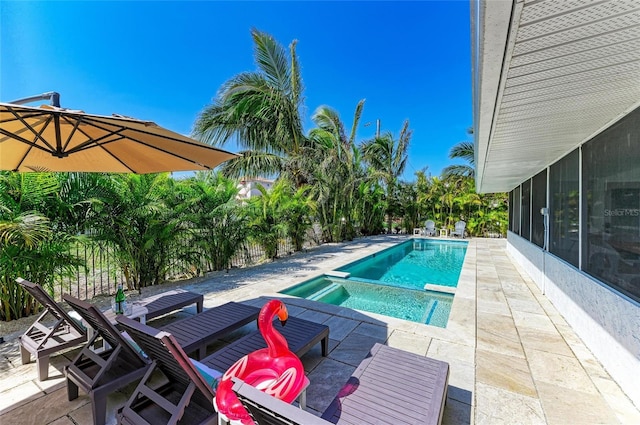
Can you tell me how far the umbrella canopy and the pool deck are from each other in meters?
2.29

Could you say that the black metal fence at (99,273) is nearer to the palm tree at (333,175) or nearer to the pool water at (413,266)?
the pool water at (413,266)

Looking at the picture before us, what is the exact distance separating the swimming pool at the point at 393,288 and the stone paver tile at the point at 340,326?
1400mm

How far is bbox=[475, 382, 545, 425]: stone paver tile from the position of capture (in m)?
2.22

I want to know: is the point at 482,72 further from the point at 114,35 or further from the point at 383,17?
the point at 383,17

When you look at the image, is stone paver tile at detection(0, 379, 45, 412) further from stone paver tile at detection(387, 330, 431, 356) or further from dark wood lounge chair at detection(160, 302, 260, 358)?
stone paver tile at detection(387, 330, 431, 356)

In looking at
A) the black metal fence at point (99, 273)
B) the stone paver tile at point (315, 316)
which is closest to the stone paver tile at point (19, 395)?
the black metal fence at point (99, 273)

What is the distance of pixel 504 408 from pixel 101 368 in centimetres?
337

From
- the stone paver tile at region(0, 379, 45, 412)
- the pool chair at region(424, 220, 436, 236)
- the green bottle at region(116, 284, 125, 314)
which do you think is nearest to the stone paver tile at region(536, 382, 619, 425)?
the green bottle at region(116, 284, 125, 314)

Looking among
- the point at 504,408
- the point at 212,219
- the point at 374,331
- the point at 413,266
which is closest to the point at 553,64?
the point at 504,408

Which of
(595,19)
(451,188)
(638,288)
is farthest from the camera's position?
(451,188)

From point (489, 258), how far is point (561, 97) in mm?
8334

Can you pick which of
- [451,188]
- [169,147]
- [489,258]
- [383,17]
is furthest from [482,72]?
[451,188]

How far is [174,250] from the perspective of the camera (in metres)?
6.32

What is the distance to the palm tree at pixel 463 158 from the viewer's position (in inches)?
647
